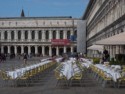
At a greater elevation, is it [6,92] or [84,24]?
[84,24]

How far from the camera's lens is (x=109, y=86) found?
19266mm

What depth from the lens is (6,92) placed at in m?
17.1

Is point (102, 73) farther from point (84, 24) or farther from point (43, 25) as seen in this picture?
point (43, 25)

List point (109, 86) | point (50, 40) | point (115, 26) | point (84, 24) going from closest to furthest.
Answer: point (109, 86) → point (115, 26) → point (84, 24) → point (50, 40)

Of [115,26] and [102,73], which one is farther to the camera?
[115,26]

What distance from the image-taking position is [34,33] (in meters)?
143

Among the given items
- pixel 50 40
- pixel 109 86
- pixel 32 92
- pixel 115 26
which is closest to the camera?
pixel 32 92

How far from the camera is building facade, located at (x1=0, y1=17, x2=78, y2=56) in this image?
141 meters

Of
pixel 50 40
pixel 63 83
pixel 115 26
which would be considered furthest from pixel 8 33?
pixel 63 83

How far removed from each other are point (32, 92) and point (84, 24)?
8828 centimetres

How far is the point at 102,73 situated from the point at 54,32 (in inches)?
4845

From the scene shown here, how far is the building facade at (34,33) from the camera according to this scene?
141 m

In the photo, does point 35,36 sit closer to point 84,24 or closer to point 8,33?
point 8,33

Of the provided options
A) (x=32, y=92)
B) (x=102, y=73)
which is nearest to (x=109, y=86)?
(x=102, y=73)
